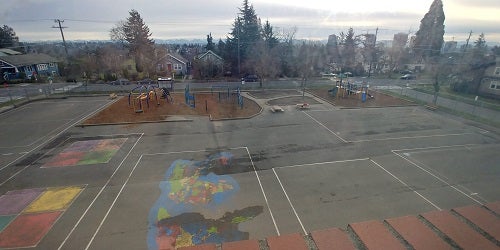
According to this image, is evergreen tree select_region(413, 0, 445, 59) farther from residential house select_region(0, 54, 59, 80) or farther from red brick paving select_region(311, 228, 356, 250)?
residential house select_region(0, 54, 59, 80)

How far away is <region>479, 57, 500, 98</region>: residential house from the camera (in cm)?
3897

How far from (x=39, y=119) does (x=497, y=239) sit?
3743 centimetres

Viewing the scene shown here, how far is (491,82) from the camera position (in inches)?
1575

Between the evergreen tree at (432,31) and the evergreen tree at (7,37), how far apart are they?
386 feet

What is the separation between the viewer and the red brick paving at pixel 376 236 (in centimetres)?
415

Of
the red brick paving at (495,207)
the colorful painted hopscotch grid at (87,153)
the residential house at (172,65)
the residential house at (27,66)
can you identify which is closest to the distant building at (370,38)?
the residential house at (172,65)

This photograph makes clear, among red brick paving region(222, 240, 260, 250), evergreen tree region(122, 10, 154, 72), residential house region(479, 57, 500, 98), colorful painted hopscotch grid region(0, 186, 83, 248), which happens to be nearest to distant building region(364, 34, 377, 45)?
residential house region(479, 57, 500, 98)

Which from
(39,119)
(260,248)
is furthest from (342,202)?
(39,119)

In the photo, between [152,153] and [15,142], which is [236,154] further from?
[15,142]

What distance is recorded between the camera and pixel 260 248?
430cm

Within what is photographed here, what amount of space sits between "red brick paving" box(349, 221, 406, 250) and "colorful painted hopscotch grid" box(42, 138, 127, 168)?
66.0 feet

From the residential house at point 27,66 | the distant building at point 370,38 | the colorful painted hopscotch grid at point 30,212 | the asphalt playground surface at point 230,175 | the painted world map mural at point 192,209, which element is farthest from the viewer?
the distant building at point 370,38

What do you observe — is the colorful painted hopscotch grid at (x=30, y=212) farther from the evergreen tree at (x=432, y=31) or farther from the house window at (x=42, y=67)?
the evergreen tree at (x=432, y=31)

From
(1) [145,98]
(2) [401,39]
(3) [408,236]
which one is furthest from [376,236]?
(2) [401,39]
